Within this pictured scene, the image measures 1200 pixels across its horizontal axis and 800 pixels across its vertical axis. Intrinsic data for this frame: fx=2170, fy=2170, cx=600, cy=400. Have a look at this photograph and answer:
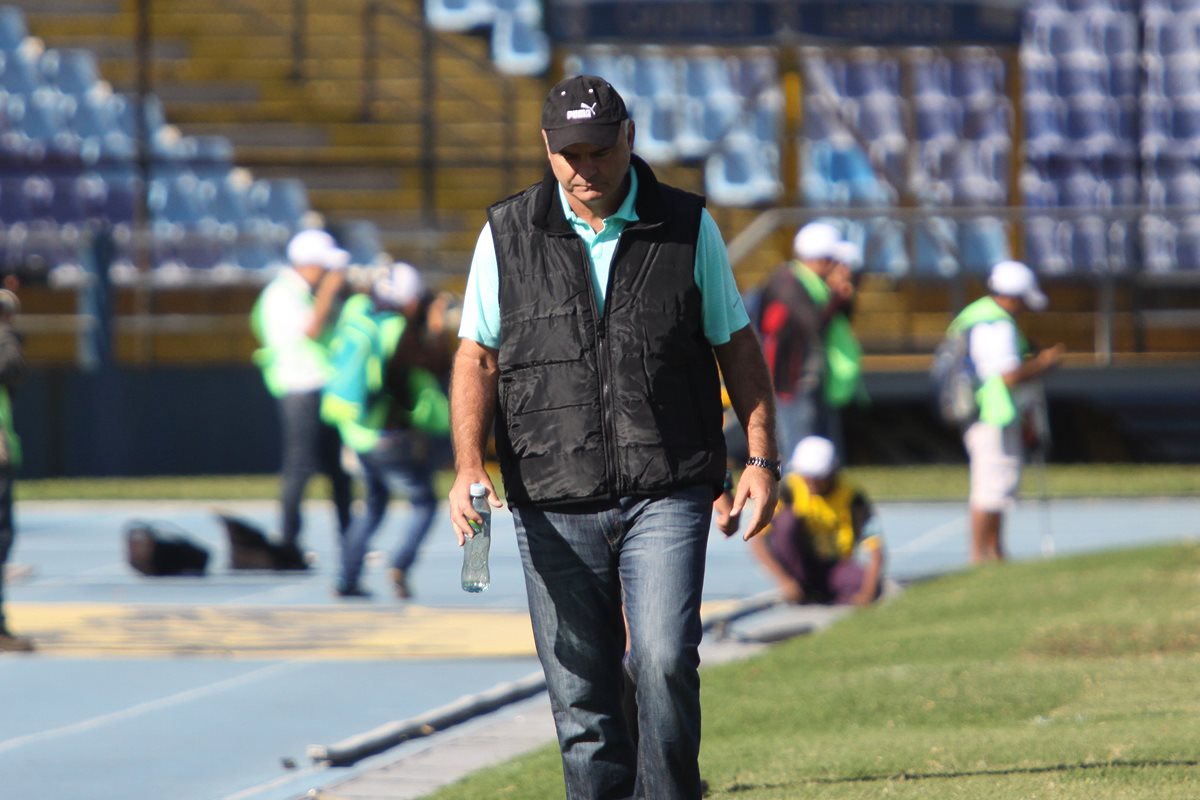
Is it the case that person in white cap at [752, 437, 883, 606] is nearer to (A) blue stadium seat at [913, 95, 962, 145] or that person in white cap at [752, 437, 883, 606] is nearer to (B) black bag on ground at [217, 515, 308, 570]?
(B) black bag on ground at [217, 515, 308, 570]

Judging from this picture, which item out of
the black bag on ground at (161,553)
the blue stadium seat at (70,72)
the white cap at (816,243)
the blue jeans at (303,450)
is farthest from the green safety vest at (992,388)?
the blue stadium seat at (70,72)

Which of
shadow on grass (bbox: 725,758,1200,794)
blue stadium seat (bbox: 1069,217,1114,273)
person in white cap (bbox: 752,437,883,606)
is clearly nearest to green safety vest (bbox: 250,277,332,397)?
person in white cap (bbox: 752,437,883,606)

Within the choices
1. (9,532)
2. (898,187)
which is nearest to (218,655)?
(9,532)

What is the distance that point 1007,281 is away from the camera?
1245 cm

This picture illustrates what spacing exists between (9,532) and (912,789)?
17.2 ft

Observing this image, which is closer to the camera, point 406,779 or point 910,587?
point 406,779

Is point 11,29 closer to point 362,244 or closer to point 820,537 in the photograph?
point 362,244

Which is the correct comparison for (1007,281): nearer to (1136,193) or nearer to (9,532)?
(9,532)

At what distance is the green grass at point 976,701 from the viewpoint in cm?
635

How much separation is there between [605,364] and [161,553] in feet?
29.3

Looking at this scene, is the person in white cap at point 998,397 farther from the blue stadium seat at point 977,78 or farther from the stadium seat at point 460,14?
the stadium seat at point 460,14

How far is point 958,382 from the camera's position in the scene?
12.6 meters

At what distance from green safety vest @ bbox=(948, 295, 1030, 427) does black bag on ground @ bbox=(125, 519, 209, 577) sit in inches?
191

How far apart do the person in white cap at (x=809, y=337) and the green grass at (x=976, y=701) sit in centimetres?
113
